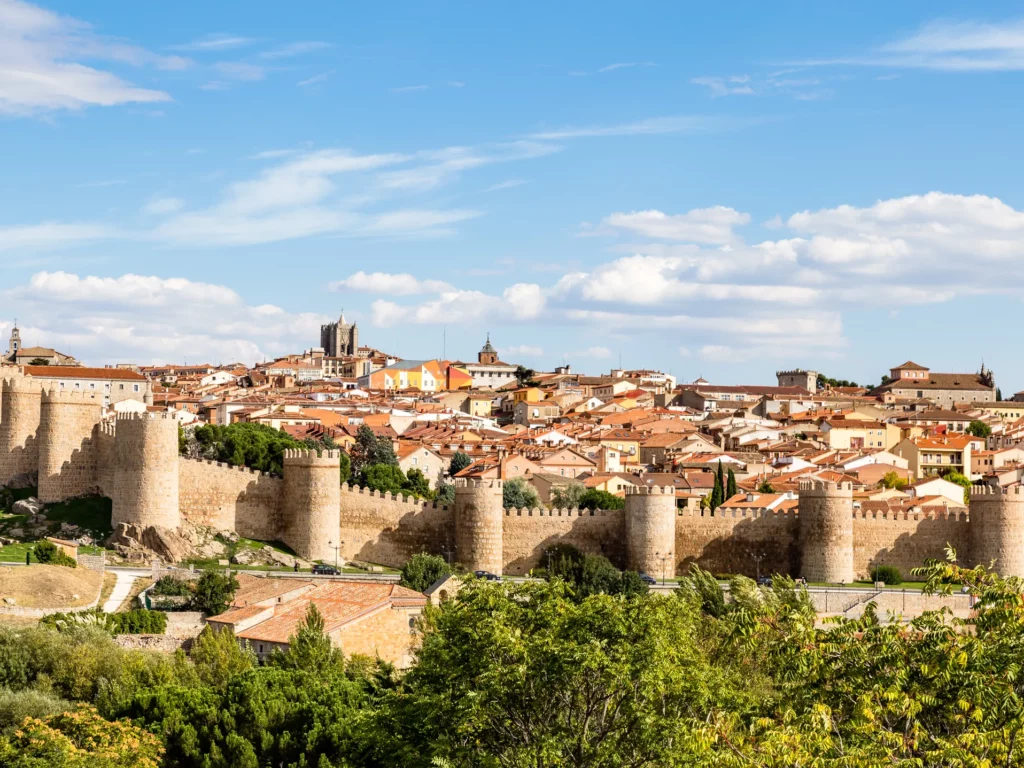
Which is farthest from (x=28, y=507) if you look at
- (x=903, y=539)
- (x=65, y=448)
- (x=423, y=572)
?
(x=903, y=539)

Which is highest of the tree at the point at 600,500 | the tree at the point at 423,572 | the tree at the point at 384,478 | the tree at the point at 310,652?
the tree at the point at 384,478

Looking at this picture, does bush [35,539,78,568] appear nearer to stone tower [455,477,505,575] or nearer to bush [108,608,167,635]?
bush [108,608,167,635]

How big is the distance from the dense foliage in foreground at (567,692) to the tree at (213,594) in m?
4.18

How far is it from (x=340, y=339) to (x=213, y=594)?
139354 millimetres

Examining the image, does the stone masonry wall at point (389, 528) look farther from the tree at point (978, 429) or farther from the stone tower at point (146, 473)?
the tree at point (978, 429)

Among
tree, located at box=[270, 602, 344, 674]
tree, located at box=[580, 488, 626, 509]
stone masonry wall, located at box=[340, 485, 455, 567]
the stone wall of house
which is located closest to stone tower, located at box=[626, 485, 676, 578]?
stone masonry wall, located at box=[340, 485, 455, 567]

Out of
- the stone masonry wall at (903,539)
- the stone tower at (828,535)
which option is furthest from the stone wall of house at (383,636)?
the stone masonry wall at (903,539)

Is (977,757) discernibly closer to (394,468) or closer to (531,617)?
(531,617)

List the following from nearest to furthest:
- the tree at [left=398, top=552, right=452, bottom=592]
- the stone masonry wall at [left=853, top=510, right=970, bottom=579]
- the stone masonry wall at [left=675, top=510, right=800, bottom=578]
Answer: the tree at [left=398, top=552, right=452, bottom=592] → the stone masonry wall at [left=853, top=510, right=970, bottom=579] → the stone masonry wall at [left=675, top=510, right=800, bottom=578]

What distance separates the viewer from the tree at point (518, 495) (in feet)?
195

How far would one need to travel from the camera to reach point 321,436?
247 ft

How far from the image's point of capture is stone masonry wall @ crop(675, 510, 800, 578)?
1933 inches

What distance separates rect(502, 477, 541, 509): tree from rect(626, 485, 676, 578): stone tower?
9892 mm

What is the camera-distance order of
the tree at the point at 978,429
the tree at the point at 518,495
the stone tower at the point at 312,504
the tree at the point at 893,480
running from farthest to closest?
the tree at the point at 978,429 → the tree at the point at 893,480 → the tree at the point at 518,495 → the stone tower at the point at 312,504
